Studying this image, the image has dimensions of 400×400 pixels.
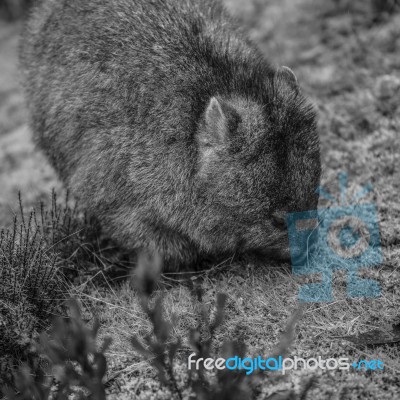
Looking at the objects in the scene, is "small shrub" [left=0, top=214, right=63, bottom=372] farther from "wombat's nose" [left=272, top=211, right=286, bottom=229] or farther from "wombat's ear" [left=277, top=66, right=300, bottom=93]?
"wombat's ear" [left=277, top=66, right=300, bottom=93]

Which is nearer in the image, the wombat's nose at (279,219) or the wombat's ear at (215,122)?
the wombat's ear at (215,122)

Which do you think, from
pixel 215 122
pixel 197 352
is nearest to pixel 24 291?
pixel 197 352

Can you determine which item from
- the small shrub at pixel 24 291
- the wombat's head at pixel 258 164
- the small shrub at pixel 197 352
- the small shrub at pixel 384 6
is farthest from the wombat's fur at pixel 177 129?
the small shrub at pixel 384 6

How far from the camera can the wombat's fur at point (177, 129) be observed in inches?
141

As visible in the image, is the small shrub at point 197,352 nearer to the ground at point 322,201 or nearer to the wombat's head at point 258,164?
the ground at point 322,201

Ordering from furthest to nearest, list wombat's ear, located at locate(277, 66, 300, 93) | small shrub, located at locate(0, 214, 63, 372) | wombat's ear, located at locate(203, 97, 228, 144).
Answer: wombat's ear, located at locate(277, 66, 300, 93) < wombat's ear, located at locate(203, 97, 228, 144) < small shrub, located at locate(0, 214, 63, 372)

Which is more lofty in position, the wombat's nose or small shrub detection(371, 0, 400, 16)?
small shrub detection(371, 0, 400, 16)

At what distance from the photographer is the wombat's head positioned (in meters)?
3.55

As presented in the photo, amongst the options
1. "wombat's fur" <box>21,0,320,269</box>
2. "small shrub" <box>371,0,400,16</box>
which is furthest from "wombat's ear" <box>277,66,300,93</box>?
"small shrub" <box>371,0,400,16</box>

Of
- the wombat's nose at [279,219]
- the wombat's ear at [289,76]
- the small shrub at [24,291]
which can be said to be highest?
the wombat's ear at [289,76]

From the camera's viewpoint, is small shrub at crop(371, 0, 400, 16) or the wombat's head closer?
the wombat's head

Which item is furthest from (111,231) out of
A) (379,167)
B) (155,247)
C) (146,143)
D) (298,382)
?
(379,167)

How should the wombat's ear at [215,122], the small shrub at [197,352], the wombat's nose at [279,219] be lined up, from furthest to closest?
the wombat's nose at [279,219] → the wombat's ear at [215,122] → the small shrub at [197,352]

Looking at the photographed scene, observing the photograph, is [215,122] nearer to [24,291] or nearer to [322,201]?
[322,201]
